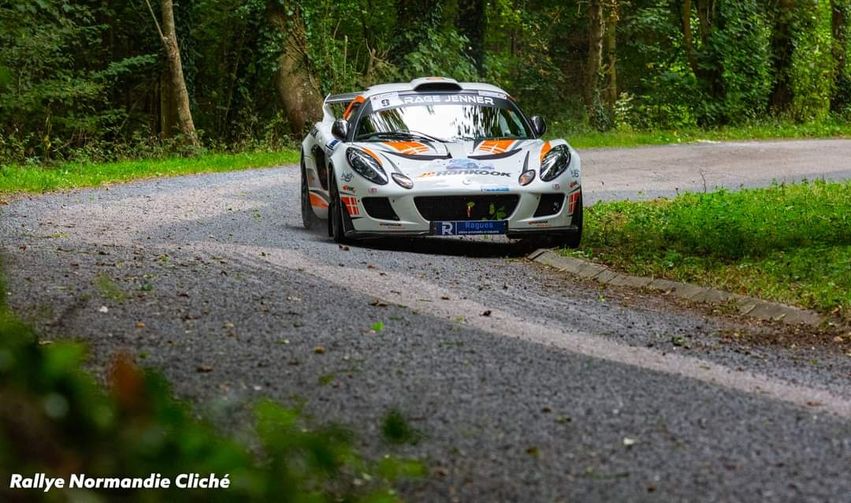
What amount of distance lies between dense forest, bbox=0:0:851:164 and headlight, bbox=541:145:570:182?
15277 millimetres

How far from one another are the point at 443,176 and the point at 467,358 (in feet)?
18.2

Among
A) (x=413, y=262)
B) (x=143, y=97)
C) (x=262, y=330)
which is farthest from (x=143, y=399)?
(x=143, y=97)

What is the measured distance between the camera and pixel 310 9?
33500 millimetres

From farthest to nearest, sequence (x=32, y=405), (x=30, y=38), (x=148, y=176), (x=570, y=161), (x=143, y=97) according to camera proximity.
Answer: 1. (x=143, y=97)
2. (x=30, y=38)
3. (x=148, y=176)
4. (x=570, y=161)
5. (x=32, y=405)

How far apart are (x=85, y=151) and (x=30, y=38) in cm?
262

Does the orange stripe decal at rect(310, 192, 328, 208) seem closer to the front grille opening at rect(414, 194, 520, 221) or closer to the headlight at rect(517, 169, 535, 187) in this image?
the front grille opening at rect(414, 194, 520, 221)

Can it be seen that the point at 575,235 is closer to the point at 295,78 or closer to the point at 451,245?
the point at 451,245

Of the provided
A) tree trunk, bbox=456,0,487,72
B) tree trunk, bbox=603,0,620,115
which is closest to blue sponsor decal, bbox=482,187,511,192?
tree trunk, bbox=456,0,487,72

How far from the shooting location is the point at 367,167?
12438mm

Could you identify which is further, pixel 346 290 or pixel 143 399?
pixel 346 290

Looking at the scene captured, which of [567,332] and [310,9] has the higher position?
[310,9]

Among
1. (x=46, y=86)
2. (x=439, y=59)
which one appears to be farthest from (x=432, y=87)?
(x=439, y=59)

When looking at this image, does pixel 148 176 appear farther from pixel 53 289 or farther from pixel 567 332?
pixel 567 332

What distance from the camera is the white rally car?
40.3ft
